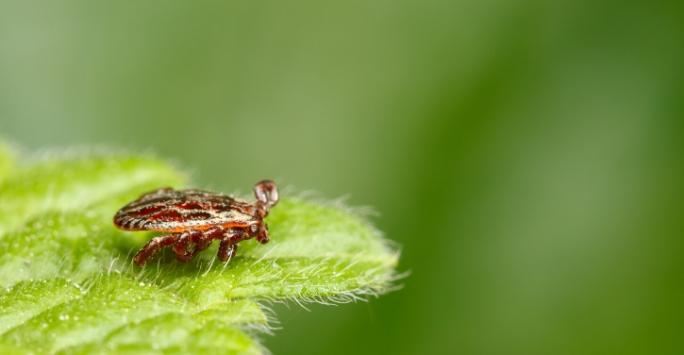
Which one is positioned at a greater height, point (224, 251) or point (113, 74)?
point (113, 74)

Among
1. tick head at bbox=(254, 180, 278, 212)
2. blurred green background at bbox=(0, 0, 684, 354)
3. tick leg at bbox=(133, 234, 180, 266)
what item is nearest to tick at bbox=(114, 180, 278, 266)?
tick leg at bbox=(133, 234, 180, 266)

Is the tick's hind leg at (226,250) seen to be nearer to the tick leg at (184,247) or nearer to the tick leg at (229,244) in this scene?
the tick leg at (229,244)

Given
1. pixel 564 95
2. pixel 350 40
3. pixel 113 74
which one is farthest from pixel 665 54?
pixel 113 74

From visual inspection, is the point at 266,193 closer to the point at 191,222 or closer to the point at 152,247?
the point at 191,222

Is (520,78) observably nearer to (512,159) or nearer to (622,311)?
(512,159)

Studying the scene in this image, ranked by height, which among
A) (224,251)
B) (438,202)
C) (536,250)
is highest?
(438,202)

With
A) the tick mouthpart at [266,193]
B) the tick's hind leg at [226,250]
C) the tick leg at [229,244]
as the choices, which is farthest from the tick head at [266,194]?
the tick's hind leg at [226,250]

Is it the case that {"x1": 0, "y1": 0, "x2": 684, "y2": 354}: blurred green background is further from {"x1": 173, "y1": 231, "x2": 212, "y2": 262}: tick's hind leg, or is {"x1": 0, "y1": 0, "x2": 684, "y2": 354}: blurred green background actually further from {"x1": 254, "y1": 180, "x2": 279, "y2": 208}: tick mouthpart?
{"x1": 173, "y1": 231, "x2": 212, "y2": 262}: tick's hind leg

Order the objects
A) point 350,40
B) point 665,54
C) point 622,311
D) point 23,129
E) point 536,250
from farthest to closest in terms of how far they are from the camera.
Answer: point 350,40
point 23,129
point 665,54
point 536,250
point 622,311

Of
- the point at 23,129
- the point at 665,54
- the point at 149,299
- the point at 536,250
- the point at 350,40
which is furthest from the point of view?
A: the point at 350,40
